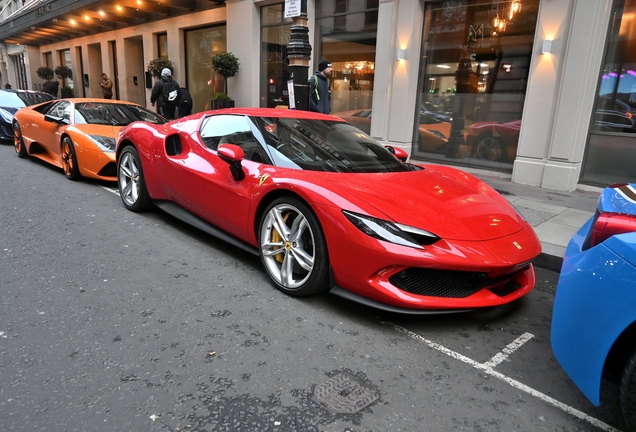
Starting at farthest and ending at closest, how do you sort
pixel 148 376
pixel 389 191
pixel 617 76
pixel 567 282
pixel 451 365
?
pixel 617 76 < pixel 389 191 < pixel 451 365 < pixel 148 376 < pixel 567 282

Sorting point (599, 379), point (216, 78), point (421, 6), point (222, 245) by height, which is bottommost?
point (222, 245)

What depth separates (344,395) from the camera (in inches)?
86.4

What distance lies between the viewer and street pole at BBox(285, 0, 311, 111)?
6.34 metres

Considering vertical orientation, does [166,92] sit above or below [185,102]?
above

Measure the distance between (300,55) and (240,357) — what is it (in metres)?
4.99

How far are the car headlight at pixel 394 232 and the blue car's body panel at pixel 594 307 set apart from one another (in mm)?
814

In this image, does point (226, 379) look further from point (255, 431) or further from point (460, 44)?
point (460, 44)

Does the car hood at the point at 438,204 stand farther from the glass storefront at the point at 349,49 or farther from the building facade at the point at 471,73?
the glass storefront at the point at 349,49

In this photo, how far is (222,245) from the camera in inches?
173

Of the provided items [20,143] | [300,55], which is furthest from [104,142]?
[20,143]

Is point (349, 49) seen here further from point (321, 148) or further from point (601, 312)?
point (601, 312)

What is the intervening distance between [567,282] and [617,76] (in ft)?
23.3

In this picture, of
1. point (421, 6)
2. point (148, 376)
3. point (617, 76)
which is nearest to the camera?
point (148, 376)

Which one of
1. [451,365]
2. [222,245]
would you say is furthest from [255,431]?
[222,245]
